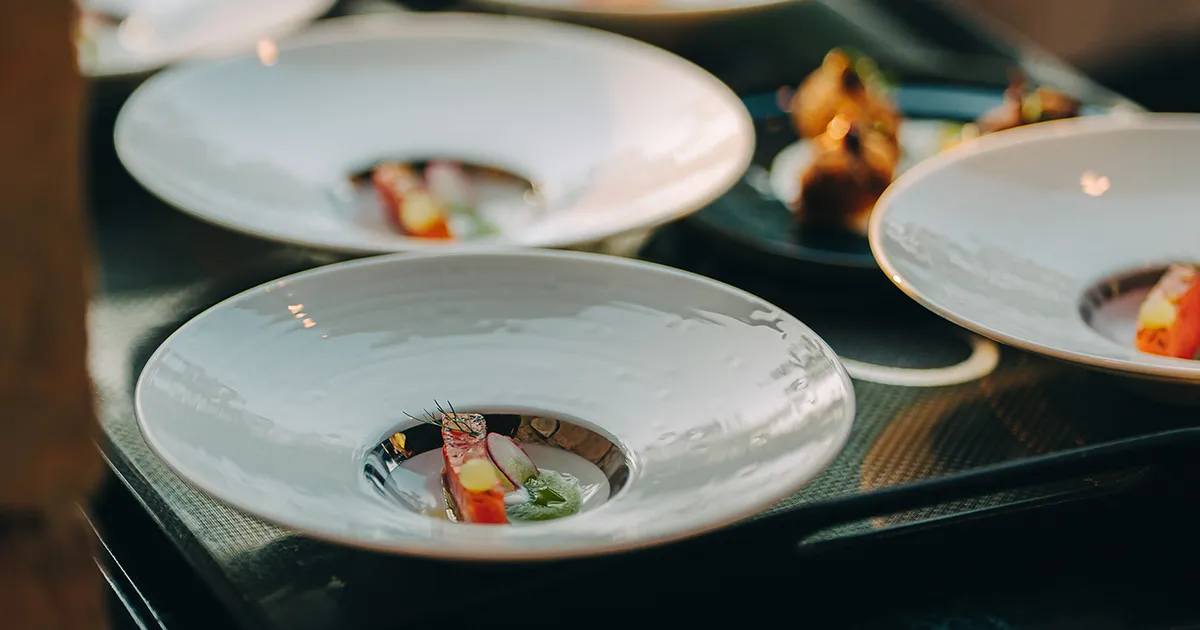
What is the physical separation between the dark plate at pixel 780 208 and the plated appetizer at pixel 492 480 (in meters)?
0.33

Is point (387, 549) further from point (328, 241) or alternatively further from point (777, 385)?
point (328, 241)

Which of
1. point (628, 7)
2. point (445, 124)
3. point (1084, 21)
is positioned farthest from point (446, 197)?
point (1084, 21)

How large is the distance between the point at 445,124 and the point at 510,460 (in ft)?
2.05

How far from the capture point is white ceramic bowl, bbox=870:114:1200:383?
0.82m

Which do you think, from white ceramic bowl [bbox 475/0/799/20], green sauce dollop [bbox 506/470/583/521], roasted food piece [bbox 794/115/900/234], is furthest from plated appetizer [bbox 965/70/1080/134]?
green sauce dollop [bbox 506/470/583/521]

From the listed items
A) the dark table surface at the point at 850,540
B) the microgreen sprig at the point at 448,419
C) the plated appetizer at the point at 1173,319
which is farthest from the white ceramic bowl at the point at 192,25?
the plated appetizer at the point at 1173,319

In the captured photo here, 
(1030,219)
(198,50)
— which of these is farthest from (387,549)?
(198,50)

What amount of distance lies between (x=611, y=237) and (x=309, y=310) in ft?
0.79

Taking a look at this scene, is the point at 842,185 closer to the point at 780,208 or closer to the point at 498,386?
the point at 780,208

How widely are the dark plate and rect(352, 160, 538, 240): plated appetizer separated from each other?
0.20 meters

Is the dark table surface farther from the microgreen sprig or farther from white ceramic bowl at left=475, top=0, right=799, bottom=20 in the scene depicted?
white ceramic bowl at left=475, top=0, right=799, bottom=20

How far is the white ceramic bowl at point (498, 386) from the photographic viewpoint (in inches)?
23.4

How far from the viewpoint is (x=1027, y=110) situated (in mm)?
1199

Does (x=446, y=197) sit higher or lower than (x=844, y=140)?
lower
